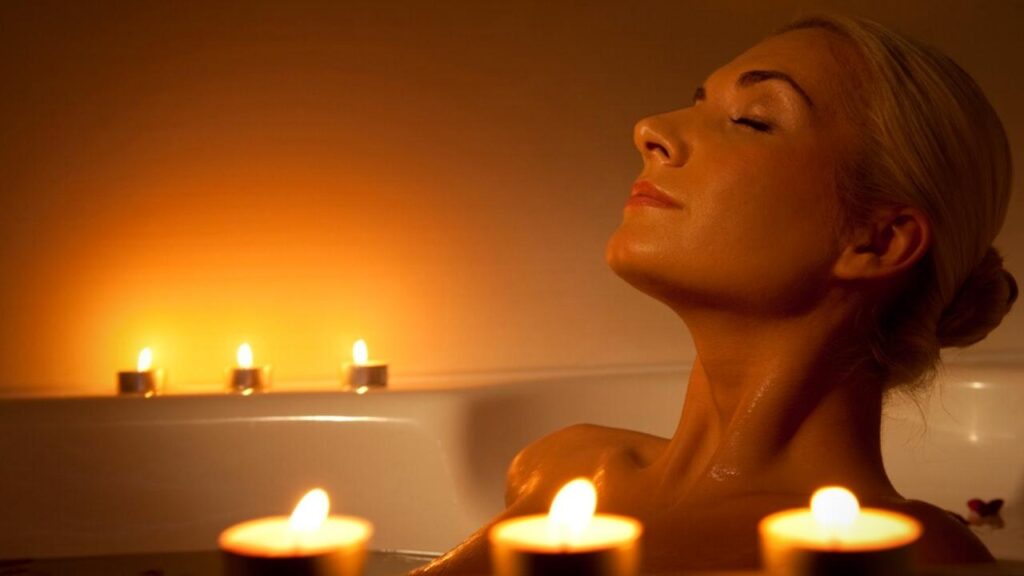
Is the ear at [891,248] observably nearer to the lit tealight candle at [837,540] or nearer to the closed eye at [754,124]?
the closed eye at [754,124]

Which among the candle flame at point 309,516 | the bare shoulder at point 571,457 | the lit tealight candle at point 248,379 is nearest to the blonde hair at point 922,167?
the bare shoulder at point 571,457

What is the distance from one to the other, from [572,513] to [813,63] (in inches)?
25.3

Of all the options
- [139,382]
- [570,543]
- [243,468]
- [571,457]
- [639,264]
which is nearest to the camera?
[570,543]

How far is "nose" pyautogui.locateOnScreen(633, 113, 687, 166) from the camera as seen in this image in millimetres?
1012

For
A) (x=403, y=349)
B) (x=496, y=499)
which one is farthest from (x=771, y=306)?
(x=403, y=349)

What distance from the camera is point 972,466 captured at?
5.95ft

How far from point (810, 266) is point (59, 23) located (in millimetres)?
1529

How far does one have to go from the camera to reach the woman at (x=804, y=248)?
38.2 inches

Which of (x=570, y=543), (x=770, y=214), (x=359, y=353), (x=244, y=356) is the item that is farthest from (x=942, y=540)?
(x=244, y=356)

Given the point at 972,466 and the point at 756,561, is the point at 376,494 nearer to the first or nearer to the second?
the point at 756,561

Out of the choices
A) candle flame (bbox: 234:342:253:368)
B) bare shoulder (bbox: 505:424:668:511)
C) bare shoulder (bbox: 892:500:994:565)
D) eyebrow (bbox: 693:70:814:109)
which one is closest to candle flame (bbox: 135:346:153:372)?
candle flame (bbox: 234:342:253:368)

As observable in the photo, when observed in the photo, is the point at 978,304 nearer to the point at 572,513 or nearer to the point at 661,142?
the point at 661,142

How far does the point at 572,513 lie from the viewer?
0.50 meters

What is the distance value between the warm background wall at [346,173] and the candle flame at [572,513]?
154 centimetres
